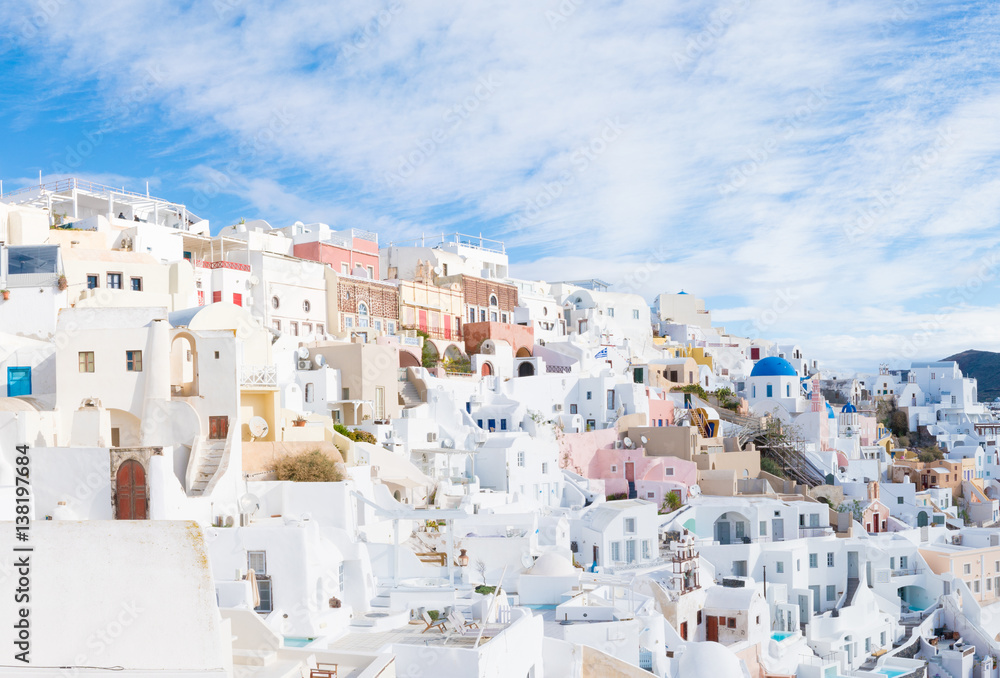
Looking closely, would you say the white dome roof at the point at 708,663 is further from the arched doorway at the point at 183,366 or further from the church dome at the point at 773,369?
the church dome at the point at 773,369

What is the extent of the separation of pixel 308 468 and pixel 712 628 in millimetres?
11937

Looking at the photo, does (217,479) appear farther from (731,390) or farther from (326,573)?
(731,390)

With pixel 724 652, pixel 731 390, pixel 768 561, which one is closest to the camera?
pixel 724 652

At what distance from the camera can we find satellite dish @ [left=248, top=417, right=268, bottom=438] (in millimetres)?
21866

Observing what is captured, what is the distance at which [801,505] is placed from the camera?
3216 cm

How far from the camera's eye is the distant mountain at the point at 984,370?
109 meters

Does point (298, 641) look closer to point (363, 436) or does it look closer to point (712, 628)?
point (363, 436)

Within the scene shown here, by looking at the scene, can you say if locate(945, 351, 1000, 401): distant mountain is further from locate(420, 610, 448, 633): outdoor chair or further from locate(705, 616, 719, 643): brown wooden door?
locate(420, 610, 448, 633): outdoor chair

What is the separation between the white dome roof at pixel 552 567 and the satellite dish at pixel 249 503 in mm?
5903

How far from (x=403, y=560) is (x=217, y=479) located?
167 inches

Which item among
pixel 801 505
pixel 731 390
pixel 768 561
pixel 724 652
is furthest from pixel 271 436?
pixel 731 390

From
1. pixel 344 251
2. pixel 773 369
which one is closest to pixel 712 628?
pixel 344 251

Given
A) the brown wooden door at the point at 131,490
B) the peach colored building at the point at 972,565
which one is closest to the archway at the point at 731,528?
the peach colored building at the point at 972,565

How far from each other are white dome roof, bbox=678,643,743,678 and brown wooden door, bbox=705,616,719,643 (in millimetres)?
6805
